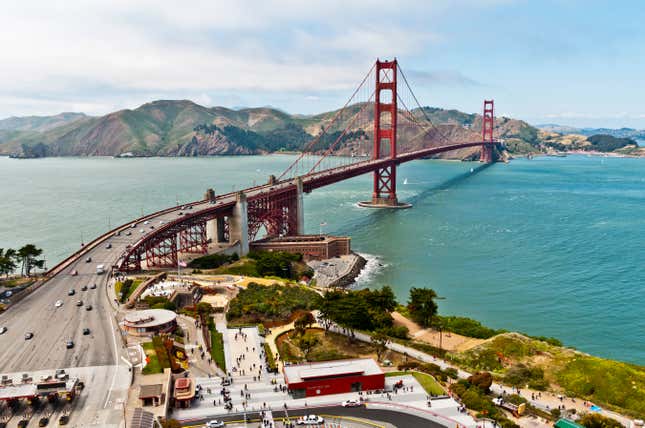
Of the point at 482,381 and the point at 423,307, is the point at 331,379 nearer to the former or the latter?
the point at 482,381

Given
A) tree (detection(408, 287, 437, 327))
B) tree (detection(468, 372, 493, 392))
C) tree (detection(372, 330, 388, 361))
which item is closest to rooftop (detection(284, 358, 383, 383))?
tree (detection(372, 330, 388, 361))

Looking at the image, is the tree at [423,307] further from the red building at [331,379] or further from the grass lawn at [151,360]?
the grass lawn at [151,360]

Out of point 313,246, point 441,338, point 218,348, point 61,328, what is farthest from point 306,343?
point 313,246

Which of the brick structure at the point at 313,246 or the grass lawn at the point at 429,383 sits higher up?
the brick structure at the point at 313,246

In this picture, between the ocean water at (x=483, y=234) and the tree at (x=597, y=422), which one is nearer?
the tree at (x=597, y=422)

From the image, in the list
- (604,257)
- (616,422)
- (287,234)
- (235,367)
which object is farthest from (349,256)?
(616,422)

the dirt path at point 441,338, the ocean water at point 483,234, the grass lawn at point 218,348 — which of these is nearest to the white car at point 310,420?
the grass lawn at point 218,348
